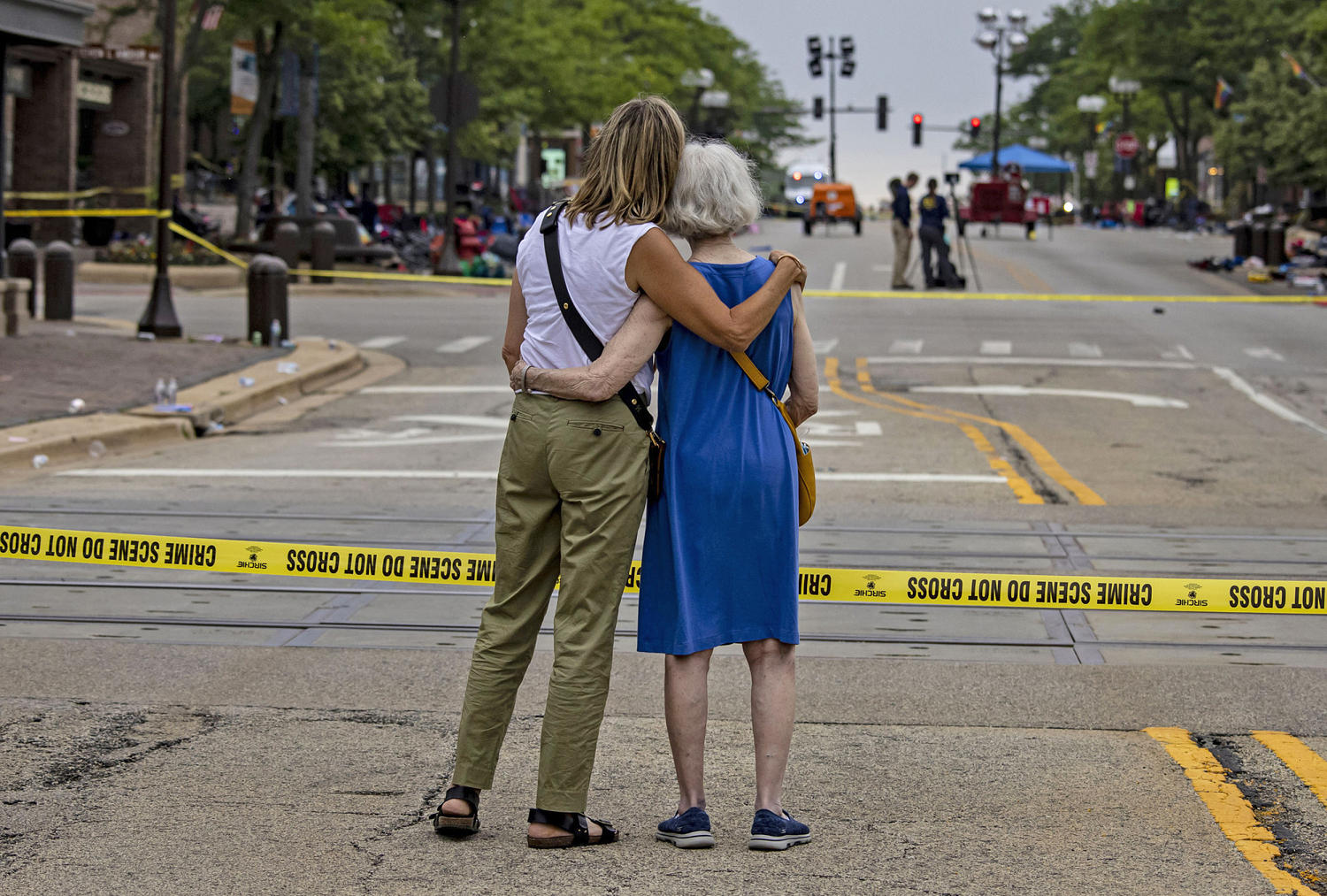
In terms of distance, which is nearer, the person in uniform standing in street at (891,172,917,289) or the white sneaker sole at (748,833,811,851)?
the white sneaker sole at (748,833,811,851)

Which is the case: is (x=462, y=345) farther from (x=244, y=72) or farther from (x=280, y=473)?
(x=244, y=72)

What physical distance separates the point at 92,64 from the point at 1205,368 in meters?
35.8

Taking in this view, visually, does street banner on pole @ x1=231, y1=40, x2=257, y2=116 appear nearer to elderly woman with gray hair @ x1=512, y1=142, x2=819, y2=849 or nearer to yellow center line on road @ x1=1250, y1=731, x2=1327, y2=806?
yellow center line on road @ x1=1250, y1=731, x2=1327, y2=806

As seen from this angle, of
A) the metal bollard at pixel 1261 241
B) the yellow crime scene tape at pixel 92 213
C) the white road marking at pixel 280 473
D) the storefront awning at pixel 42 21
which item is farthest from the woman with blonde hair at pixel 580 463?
the metal bollard at pixel 1261 241

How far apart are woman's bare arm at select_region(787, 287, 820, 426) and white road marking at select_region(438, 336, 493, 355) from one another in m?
16.6

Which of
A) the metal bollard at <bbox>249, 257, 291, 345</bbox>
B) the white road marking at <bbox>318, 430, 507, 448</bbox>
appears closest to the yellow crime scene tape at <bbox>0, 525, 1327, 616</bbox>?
the white road marking at <bbox>318, 430, 507, 448</bbox>

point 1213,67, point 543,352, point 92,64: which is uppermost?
point 1213,67

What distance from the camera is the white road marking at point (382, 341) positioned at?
21.5 meters

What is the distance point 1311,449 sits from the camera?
520 inches

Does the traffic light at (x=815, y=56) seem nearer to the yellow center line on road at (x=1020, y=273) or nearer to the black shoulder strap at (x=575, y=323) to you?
the yellow center line on road at (x=1020, y=273)

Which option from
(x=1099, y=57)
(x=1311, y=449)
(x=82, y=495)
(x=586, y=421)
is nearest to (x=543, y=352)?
(x=586, y=421)

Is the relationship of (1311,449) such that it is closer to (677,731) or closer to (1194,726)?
(1194,726)

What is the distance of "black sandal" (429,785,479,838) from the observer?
4.30 metres

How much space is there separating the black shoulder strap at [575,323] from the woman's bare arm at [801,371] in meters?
0.41
